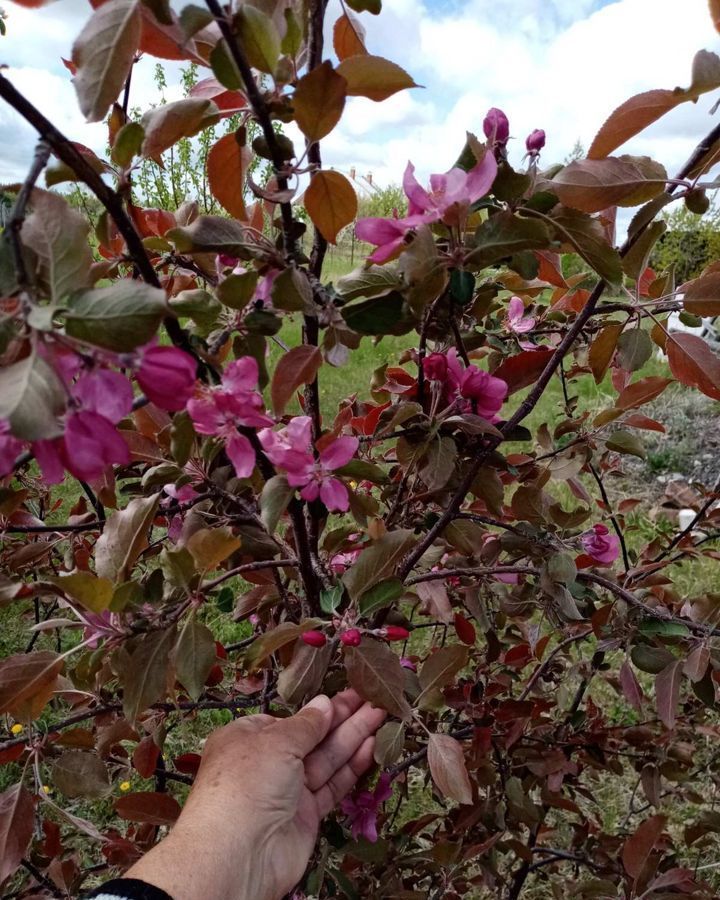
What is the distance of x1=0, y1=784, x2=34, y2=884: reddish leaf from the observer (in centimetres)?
88

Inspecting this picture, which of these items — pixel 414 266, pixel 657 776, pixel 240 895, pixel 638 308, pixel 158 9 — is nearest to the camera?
pixel 158 9

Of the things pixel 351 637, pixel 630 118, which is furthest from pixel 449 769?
pixel 630 118

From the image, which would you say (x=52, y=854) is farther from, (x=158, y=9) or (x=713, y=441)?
(x=713, y=441)

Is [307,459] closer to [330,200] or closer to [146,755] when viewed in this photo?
[330,200]

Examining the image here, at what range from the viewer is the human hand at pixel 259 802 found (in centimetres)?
87

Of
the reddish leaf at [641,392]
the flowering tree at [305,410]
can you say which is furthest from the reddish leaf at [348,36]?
the reddish leaf at [641,392]

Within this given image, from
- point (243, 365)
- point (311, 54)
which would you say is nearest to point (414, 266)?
point (243, 365)

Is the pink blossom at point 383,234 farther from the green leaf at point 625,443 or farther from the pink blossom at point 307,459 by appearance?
the green leaf at point 625,443

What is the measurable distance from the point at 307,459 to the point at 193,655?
0.24 meters

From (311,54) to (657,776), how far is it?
1.41 meters

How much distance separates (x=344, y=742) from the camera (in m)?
1.03

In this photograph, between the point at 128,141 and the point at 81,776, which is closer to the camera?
the point at 128,141

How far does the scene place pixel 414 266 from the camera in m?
0.59

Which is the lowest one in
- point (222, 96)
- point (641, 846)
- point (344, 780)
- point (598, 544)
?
point (641, 846)
